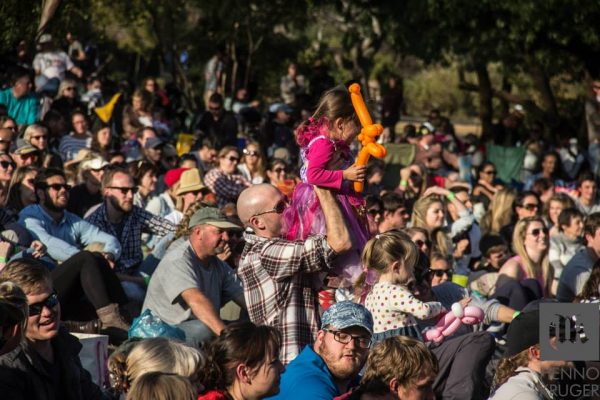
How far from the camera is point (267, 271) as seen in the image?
18.7 feet

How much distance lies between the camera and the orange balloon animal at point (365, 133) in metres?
5.46

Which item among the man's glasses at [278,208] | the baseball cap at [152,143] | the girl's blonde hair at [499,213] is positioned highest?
the man's glasses at [278,208]

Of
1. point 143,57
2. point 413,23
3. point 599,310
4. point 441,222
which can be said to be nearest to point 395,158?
point 413,23

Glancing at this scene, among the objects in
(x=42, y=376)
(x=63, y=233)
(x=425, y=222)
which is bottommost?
(x=425, y=222)

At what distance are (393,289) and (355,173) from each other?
1147 millimetres

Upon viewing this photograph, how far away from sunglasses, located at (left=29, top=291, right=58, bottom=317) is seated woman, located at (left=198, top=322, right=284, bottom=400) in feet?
3.50

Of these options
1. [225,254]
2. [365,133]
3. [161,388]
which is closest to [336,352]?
[365,133]

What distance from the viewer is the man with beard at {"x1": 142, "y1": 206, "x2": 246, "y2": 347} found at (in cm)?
730

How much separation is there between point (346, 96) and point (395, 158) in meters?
10.5

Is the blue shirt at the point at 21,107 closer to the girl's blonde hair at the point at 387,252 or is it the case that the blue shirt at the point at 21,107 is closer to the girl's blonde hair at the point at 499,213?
the girl's blonde hair at the point at 499,213

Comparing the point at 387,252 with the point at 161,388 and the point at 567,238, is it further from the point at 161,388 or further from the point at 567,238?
the point at 567,238

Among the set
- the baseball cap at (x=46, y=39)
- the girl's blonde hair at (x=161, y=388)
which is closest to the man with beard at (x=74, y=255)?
the girl's blonde hair at (x=161, y=388)

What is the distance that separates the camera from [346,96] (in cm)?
568

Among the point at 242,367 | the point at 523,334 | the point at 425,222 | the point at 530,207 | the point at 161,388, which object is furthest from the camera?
the point at 530,207
